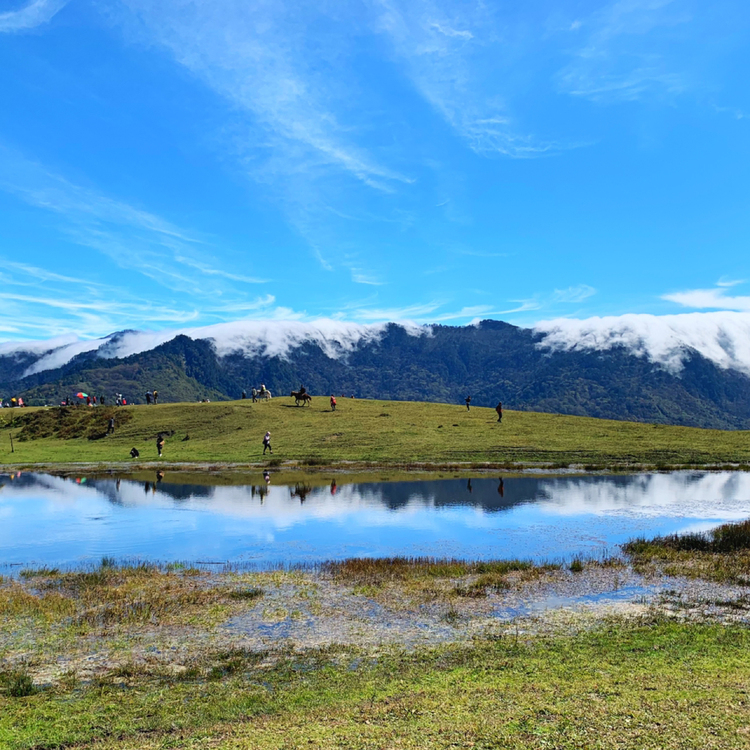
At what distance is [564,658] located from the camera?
55.8ft

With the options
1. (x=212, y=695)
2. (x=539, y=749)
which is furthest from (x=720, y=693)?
(x=212, y=695)

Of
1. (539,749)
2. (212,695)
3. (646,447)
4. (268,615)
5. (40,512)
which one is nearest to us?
(539,749)

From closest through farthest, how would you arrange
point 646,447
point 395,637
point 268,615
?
1. point 395,637
2. point 268,615
3. point 646,447

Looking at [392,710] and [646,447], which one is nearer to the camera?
[392,710]

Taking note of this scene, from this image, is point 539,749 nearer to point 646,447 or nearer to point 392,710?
point 392,710

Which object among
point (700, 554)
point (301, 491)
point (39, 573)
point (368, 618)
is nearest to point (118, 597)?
point (39, 573)

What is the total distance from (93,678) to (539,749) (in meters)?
11.2

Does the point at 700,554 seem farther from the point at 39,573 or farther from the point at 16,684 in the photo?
the point at 39,573

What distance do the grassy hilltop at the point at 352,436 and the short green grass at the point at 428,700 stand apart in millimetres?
53216

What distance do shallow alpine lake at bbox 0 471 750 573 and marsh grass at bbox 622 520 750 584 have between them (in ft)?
7.63

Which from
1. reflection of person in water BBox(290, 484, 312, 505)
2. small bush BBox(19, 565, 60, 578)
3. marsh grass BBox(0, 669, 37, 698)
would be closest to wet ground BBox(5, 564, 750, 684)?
marsh grass BBox(0, 669, 37, 698)

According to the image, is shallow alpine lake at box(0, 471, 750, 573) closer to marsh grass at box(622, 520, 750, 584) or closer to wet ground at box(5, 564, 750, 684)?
marsh grass at box(622, 520, 750, 584)

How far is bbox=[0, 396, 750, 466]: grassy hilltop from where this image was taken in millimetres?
74812

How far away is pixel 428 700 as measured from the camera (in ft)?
46.4
